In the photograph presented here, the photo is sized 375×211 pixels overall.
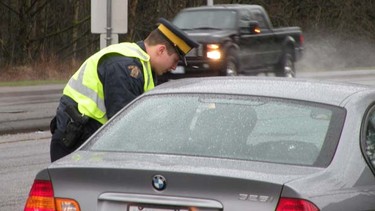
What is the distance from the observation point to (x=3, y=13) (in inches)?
1679

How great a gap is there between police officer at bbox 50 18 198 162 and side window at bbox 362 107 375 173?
1300 mm

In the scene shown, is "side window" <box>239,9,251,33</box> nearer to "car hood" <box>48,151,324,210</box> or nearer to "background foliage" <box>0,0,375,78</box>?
"background foliage" <box>0,0,375,78</box>

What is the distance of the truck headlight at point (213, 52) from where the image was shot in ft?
76.0

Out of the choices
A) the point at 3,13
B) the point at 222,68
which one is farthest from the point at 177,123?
the point at 3,13

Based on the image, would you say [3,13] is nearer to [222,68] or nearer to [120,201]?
[222,68]

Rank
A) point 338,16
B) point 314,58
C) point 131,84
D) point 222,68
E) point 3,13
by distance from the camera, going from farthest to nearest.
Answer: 1. point 338,16
2. point 314,58
3. point 3,13
4. point 222,68
5. point 131,84

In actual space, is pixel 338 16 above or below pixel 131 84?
below

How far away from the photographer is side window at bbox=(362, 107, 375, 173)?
17.7ft

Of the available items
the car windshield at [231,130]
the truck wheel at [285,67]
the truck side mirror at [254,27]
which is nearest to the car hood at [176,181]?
the car windshield at [231,130]

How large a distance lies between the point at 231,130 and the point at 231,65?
1842 centimetres

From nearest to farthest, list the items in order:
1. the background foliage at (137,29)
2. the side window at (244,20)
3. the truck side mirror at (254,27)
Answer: the side window at (244,20)
the truck side mirror at (254,27)
the background foliage at (137,29)

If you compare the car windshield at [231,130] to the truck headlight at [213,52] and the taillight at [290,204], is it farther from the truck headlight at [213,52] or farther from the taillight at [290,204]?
the truck headlight at [213,52]

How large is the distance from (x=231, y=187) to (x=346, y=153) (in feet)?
2.43

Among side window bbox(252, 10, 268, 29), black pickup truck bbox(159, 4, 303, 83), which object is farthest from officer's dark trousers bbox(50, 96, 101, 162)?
side window bbox(252, 10, 268, 29)
